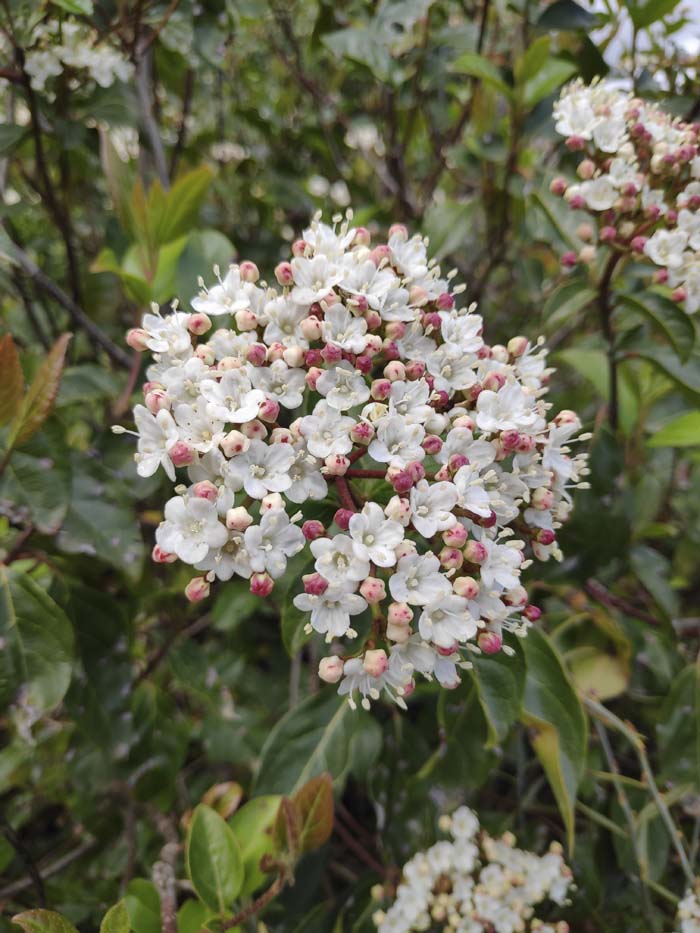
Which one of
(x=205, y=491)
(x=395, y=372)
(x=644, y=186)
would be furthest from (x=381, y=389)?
(x=644, y=186)

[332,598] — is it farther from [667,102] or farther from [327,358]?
[667,102]

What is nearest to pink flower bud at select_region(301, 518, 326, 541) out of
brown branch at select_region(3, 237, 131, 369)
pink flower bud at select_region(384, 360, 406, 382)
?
pink flower bud at select_region(384, 360, 406, 382)

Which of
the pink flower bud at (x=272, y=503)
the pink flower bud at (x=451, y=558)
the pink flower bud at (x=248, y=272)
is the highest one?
the pink flower bud at (x=248, y=272)

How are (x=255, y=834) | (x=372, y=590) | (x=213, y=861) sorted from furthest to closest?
(x=255, y=834)
(x=213, y=861)
(x=372, y=590)

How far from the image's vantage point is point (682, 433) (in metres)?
1.32

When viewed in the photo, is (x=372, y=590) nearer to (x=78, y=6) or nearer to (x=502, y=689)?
(x=502, y=689)

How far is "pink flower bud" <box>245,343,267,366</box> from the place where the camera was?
2.84 ft

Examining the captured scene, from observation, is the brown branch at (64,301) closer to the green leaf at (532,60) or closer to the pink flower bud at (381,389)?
the pink flower bud at (381,389)

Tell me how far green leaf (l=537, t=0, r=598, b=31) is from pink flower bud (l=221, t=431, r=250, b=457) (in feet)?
3.95

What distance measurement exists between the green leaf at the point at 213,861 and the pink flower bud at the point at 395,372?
654 mm

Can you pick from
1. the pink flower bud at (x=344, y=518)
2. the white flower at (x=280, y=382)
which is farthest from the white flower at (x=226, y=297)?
the pink flower bud at (x=344, y=518)

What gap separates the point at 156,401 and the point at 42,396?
0.67ft

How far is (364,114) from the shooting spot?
2035 millimetres

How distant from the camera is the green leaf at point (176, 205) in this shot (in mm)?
1334
